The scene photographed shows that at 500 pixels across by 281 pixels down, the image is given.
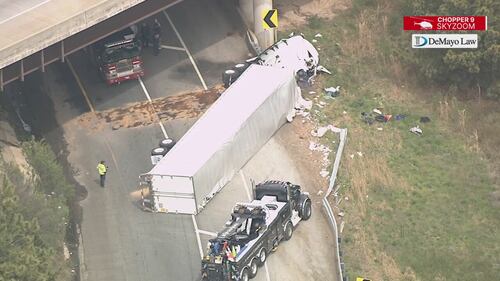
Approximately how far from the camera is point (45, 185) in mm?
44062

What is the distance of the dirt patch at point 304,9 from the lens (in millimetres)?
61844

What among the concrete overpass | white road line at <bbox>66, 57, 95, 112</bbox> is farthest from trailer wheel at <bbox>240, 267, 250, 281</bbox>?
white road line at <bbox>66, 57, 95, 112</bbox>

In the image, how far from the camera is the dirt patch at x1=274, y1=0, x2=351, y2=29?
61.8 meters

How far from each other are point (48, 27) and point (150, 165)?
29.3 feet

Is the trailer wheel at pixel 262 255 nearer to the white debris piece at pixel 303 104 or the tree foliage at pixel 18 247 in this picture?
the tree foliage at pixel 18 247

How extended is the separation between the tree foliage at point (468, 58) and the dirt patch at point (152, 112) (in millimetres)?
12396

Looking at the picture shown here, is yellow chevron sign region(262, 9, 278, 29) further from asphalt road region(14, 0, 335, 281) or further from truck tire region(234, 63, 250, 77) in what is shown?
truck tire region(234, 63, 250, 77)

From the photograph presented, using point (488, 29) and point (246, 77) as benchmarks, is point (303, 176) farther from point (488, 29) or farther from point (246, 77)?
point (488, 29)

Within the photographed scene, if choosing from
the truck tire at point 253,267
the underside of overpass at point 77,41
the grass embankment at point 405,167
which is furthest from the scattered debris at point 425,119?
the truck tire at point 253,267

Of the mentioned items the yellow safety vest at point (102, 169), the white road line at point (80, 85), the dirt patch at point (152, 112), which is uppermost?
the white road line at point (80, 85)

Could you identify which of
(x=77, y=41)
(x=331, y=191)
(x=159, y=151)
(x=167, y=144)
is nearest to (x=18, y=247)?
(x=159, y=151)

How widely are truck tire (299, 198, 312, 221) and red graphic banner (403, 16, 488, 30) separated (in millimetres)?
15978

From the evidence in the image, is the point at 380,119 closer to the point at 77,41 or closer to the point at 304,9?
the point at 304,9

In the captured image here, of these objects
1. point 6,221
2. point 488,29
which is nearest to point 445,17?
point 488,29
